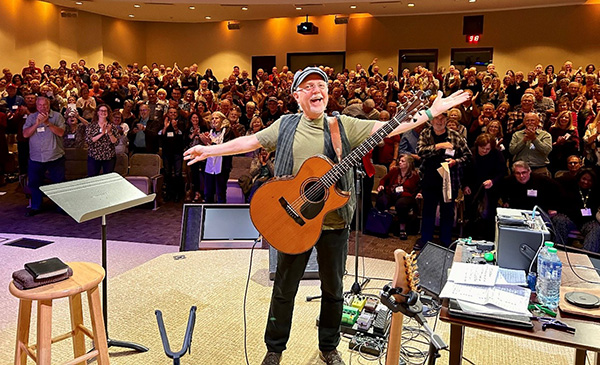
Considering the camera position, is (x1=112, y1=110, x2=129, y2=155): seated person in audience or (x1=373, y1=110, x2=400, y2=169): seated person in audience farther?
(x1=112, y1=110, x2=129, y2=155): seated person in audience

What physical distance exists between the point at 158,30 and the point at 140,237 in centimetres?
1476

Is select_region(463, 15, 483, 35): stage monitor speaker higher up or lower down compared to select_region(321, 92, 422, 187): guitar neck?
higher up

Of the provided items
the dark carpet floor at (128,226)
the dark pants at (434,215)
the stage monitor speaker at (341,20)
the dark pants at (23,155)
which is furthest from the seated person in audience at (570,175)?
the stage monitor speaker at (341,20)

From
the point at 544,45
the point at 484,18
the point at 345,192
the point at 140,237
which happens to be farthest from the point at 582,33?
the point at 345,192

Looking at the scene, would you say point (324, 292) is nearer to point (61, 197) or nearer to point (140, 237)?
point (61, 197)

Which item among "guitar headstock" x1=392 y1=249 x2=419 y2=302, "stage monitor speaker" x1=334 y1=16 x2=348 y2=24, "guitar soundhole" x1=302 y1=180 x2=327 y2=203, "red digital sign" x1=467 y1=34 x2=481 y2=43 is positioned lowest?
"guitar headstock" x1=392 y1=249 x2=419 y2=302

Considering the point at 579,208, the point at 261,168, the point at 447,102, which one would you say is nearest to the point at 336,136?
the point at 447,102

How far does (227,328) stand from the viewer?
3438 mm

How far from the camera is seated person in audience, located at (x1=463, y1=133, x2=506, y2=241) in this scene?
19.5 feet

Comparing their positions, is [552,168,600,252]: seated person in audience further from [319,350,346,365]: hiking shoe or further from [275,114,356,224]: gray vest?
[275,114,356,224]: gray vest

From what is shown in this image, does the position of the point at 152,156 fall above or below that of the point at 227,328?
above

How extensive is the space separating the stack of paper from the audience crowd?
1.67 metres

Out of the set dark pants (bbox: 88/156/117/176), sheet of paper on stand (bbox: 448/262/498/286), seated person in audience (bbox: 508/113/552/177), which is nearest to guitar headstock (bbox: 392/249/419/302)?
sheet of paper on stand (bbox: 448/262/498/286)

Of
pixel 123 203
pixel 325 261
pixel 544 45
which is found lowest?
pixel 325 261
